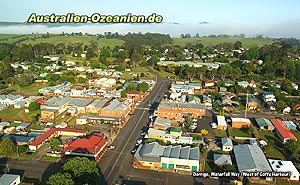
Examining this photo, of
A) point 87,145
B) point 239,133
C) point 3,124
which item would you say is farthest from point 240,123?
point 3,124

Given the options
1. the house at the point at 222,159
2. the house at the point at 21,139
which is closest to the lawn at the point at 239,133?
the house at the point at 222,159

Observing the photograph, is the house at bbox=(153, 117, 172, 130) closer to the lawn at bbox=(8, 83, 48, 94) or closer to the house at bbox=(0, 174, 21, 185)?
the house at bbox=(0, 174, 21, 185)

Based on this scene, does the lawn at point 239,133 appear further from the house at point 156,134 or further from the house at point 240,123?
the house at point 156,134

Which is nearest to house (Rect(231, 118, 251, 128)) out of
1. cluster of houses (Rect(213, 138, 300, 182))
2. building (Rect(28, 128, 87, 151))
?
cluster of houses (Rect(213, 138, 300, 182))

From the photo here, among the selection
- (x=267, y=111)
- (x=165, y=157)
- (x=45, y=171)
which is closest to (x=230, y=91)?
(x=267, y=111)

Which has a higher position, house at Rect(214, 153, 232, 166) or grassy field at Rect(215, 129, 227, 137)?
house at Rect(214, 153, 232, 166)

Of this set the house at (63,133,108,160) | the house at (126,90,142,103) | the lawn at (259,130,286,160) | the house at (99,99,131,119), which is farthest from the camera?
the house at (126,90,142,103)

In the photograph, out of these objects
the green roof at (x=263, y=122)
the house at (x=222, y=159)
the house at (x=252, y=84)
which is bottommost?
the house at (x=222, y=159)

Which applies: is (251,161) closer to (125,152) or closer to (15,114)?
(125,152)
